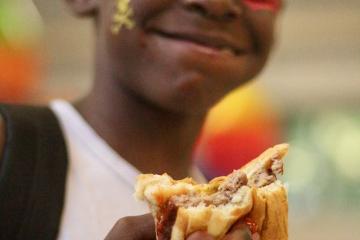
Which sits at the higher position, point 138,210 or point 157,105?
point 157,105

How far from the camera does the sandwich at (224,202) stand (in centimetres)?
65

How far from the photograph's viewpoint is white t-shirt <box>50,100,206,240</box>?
921 millimetres

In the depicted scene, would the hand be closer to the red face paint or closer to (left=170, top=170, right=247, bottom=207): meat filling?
(left=170, top=170, right=247, bottom=207): meat filling

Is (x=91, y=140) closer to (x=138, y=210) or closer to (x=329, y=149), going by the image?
(x=138, y=210)

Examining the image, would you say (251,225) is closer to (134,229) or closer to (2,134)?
(134,229)

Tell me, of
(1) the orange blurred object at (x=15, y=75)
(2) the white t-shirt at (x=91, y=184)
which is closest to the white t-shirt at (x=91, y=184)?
(2) the white t-shirt at (x=91, y=184)

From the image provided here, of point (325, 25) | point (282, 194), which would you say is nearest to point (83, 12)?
point (282, 194)

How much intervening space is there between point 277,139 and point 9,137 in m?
1.27

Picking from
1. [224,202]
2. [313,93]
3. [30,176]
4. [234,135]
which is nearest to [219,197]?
[224,202]

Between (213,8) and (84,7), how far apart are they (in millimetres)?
222

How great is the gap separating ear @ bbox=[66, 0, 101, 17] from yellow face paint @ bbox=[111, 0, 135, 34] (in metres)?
0.07

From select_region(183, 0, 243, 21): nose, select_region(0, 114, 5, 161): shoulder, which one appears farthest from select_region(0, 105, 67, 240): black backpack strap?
select_region(183, 0, 243, 21): nose

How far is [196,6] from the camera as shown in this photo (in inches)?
38.3

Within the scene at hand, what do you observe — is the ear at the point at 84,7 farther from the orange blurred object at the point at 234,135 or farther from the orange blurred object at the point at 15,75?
the orange blurred object at the point at 15,75
